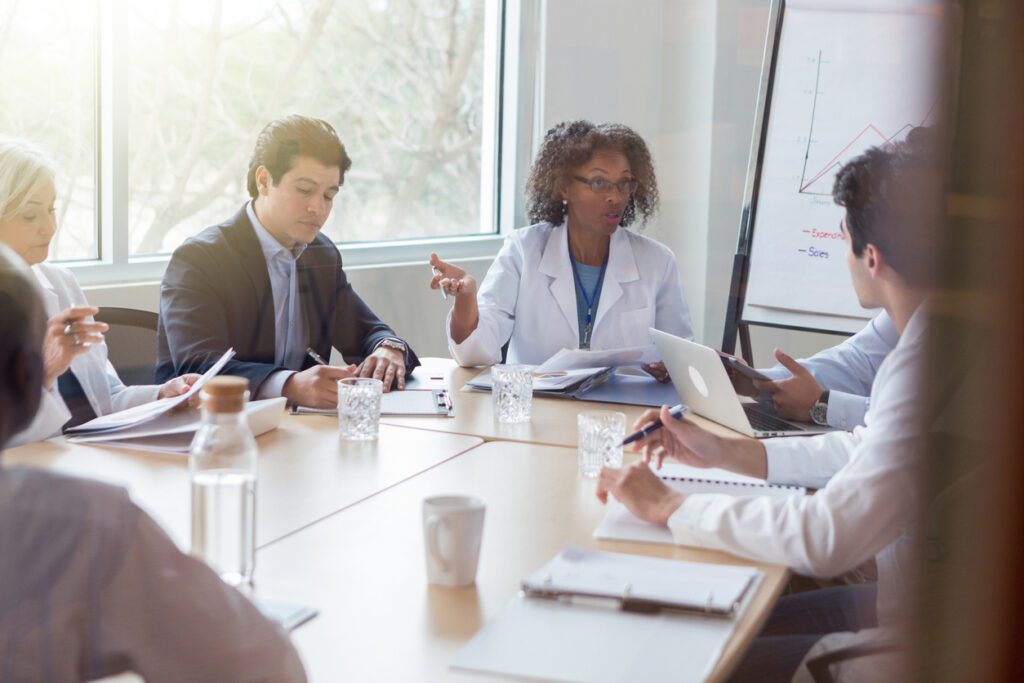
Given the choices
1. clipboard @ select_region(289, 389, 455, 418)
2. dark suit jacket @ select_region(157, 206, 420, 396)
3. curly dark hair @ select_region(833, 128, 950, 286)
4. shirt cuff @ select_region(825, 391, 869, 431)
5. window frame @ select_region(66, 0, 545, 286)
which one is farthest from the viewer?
window frame @ select_region(66, 0, 545, 286)

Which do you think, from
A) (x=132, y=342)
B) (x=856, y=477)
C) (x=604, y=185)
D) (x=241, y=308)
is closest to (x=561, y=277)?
(x=604, y=185)

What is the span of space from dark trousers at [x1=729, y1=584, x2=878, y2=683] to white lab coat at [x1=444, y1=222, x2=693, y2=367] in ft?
4.91

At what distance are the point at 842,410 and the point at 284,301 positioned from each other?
1.31m

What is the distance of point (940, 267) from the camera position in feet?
1.43

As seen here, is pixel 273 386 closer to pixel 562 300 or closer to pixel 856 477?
pixel 562 300

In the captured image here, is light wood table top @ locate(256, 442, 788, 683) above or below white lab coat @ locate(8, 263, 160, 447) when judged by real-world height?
below

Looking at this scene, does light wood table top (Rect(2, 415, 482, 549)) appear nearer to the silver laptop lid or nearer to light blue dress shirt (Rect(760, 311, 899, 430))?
the silver laptop lid

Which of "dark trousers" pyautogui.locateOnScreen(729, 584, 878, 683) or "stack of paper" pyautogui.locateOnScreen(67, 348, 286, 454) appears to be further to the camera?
"stack of paper" pyautogui.locateOnScreen(67, 348, 286, 454)

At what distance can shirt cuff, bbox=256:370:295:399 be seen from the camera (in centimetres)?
199

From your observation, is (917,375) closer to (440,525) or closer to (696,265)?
(440,525)

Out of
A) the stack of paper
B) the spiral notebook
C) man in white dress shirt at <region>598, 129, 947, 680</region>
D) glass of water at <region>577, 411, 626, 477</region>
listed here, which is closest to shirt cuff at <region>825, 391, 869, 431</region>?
man in white dress shirt at <region>598, 129, 947, 680</region>

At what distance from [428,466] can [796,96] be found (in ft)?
6.12

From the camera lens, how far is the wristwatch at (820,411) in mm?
1885

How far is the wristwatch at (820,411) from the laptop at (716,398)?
0.01 metres
